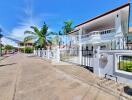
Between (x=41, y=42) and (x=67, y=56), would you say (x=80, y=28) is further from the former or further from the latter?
(x=41, y=42)

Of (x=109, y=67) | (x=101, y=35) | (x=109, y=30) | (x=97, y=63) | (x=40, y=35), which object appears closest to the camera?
(x=109, y=67)

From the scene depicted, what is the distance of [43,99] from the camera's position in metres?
6.70

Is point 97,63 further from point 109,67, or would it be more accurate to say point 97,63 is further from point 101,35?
point 101,35

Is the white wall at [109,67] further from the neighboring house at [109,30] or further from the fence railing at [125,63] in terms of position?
the neighboring house at [109,30]

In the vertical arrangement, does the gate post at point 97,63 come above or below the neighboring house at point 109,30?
below

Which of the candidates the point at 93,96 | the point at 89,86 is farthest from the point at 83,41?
the point at 93,96

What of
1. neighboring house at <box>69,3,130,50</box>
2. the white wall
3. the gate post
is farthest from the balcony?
the white wall

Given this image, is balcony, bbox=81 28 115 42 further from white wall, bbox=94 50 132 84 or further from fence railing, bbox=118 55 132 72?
fence railing, bbox=118 55 132 72

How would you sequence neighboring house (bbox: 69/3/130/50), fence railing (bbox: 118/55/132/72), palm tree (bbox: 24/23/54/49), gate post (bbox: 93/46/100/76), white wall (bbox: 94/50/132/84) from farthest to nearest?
1. palm tree (bbox: 24/23/54/49)
2. neighboring house (bbox: 69/3/130/50)
3. gate post (bbox: 93/46/100/76)
4. fence railing (bbox: 118/55/132/72)
5. white wall (bbox: 94/50/132/84)

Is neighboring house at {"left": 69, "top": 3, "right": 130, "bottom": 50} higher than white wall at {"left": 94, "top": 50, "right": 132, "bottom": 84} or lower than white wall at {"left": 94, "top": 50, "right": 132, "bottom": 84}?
higher

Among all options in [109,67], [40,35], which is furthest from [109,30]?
[40,35]

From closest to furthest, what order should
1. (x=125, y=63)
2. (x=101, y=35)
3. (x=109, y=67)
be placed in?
(x=125, y=63) < (x=109, y=67) < (x=101, y=35)

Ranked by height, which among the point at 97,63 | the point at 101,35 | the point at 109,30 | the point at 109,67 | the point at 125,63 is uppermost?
the point at 109,30

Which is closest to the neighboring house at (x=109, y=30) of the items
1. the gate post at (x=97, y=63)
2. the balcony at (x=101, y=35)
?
Answer: the balcony at (x=101, y=35)
